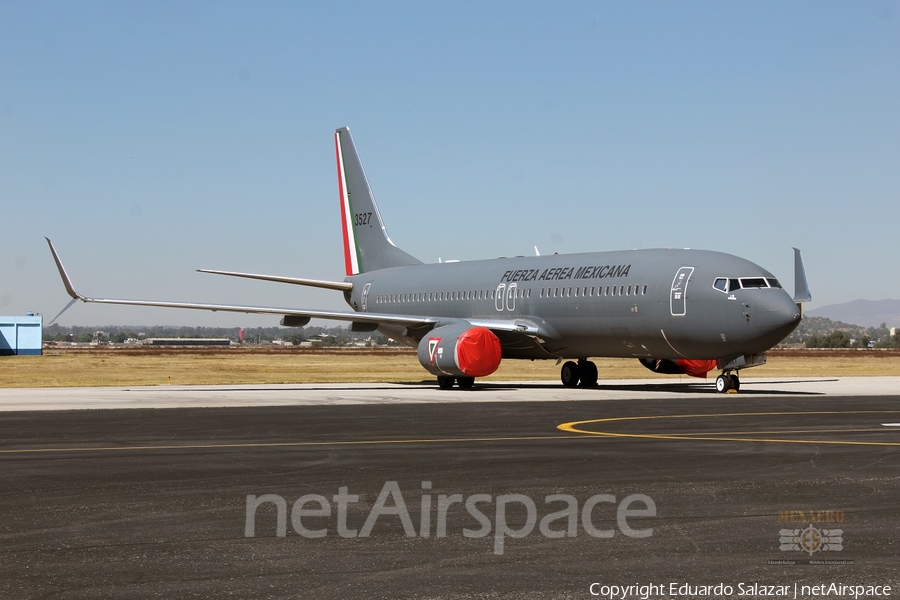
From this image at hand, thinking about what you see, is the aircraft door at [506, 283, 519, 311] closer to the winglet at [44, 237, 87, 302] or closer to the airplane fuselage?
the airplane fuselage

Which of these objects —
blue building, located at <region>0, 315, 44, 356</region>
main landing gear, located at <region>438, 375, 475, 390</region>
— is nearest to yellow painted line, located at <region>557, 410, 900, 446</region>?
main landing gear, located at <region>438, 375, 475, 390</region>

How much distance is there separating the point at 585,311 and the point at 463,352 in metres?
4.30

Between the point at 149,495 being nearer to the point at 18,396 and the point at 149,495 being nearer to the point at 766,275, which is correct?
the point at 18,396

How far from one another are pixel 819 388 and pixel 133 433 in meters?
25.9

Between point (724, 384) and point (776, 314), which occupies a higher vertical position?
point (776, 314)

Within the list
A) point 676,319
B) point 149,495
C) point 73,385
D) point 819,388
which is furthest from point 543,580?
point 73,385

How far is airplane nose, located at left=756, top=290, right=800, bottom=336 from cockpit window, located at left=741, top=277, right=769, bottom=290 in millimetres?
584

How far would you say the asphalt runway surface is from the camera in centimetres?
773

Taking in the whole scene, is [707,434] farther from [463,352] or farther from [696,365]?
[696,365]

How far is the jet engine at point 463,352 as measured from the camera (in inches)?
1438

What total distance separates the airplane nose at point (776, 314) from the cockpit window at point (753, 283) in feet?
1.92

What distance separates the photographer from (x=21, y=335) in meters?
96.6

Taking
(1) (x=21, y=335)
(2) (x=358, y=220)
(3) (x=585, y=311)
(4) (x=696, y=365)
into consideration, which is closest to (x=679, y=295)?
(3) (x=585, y=311)

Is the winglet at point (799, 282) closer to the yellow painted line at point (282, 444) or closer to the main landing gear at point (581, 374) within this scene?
the main landing gear at point (581, 374)
